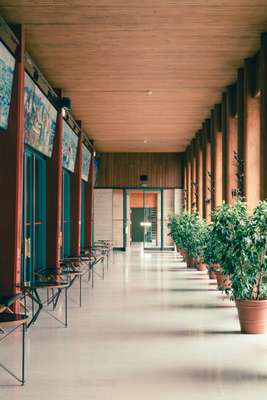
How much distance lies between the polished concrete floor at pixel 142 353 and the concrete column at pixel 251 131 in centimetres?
196

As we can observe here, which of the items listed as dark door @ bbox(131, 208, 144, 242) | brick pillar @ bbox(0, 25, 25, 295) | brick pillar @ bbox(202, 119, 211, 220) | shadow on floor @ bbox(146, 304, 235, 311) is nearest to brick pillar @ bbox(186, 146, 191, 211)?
dark door @ bbox(131, 208, 144, 242)

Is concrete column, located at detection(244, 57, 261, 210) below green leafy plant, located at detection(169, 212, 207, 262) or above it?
above

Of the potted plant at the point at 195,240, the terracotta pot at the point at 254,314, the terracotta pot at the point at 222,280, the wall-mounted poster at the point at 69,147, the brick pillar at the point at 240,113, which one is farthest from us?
the potted plant at the point at 195,240

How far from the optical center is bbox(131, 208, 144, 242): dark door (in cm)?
2722

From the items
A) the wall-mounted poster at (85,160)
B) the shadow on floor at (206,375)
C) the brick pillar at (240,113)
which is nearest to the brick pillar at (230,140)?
the brick pillar at (240,113)

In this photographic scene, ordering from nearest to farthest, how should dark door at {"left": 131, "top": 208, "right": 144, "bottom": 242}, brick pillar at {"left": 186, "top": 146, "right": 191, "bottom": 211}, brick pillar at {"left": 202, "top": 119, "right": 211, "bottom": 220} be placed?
brick pillar at {"left": 202, "top": 119, "right": 211, "bottom": 220} → brick pillar at {"left": 186, "top": 146, "right": 191, "bottom": 211} → dark door at {"left": 131, "top": 208, "right": 144, "bottom": 242}

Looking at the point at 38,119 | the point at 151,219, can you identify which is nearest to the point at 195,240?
the point at 38,119

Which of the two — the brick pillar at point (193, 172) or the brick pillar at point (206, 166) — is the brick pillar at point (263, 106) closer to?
the brick pillar at point (206, 166)

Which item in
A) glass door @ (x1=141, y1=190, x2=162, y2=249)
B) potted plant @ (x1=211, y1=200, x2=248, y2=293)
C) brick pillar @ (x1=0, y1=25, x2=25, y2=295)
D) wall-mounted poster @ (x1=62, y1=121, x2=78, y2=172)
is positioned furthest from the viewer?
glass door @ (x1=141, y1=190, x2=162, y2=249)

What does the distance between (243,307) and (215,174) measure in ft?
24.8

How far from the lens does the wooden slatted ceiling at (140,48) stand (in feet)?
25.4

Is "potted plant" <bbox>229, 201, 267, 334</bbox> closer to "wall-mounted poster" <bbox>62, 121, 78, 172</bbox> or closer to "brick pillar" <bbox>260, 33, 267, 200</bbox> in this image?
"brick pillar" <bbox>260, 33, 267, 200</bbox>

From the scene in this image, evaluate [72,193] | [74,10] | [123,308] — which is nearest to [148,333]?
[123,308]

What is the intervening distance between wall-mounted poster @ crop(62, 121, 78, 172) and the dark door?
37.2 feet
